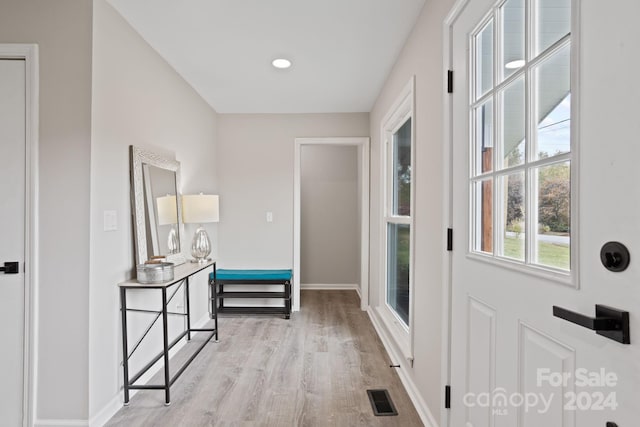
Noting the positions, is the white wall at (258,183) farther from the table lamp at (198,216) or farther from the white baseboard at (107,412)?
the white baseboard at (107,412)

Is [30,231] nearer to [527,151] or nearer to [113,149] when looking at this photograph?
[113,149]

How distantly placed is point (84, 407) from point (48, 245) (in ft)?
3.00

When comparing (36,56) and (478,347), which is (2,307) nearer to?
(36,56)

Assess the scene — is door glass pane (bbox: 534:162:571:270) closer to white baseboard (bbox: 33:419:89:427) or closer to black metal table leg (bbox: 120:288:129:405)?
black metal table leg (bbox: 120:288:129:405)

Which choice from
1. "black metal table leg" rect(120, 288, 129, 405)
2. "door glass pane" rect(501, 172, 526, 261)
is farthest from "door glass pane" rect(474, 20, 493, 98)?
"black metal table leg" rect(120, 288, 129, 405)

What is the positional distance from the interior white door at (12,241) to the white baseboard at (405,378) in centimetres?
225

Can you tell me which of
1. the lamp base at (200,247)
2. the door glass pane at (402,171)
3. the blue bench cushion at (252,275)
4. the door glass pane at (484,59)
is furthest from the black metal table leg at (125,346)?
the door glass pane at (484,59)

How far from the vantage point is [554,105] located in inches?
37.7

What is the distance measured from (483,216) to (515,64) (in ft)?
1.85

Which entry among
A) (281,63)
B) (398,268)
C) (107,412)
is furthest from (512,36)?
(107,412)

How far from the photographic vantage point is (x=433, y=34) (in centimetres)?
192

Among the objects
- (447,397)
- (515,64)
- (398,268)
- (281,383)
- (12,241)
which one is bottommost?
(281,383)

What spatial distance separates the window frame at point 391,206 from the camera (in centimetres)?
232

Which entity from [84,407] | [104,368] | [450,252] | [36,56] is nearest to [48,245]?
[104,368]
